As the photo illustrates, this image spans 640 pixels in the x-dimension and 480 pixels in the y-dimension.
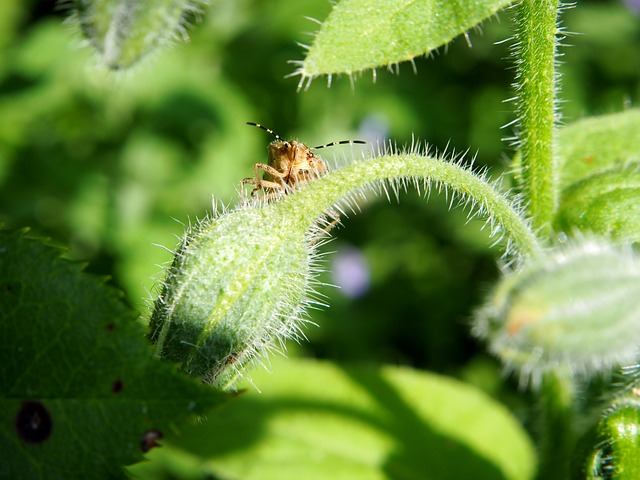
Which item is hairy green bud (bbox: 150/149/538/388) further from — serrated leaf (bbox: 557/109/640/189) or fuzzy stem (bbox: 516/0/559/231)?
serrated leaf (bbox: 557/109/640/189)

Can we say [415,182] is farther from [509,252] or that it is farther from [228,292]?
[228,292]

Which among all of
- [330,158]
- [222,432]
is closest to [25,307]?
[222,432]

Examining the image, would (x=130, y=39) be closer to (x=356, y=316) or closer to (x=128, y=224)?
(x=128, y=224)

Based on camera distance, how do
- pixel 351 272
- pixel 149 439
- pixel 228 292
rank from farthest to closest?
pixel 351 272, pixel 228 292, pixel 149 439

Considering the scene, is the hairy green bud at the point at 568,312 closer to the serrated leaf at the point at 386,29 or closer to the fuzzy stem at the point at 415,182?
the fuzzy stem at the point at 415,182

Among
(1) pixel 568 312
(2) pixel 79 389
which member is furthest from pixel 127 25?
(1) pixel 568 312
